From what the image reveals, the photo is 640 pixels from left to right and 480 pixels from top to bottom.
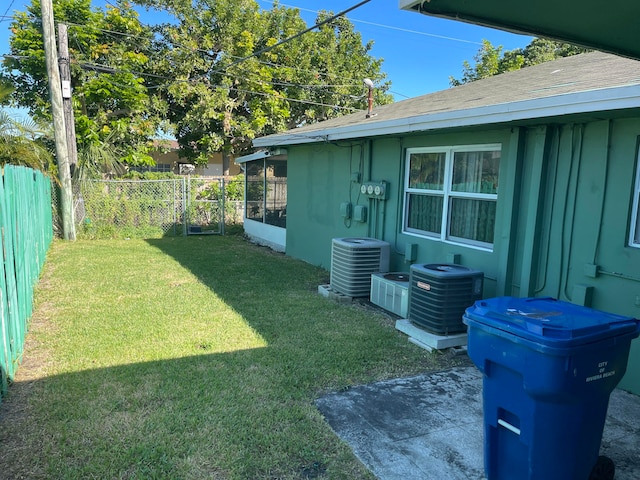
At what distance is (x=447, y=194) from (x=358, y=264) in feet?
5.17

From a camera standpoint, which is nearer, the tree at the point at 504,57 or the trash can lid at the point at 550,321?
the trash can lid at the point at 550,321

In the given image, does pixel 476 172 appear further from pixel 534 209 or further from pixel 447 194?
pixel 534 209

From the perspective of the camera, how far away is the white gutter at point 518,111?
11.3ft

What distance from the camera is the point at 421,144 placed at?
638 cm

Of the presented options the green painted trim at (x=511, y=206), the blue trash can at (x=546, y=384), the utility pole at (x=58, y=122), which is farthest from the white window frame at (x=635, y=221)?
the utility pole at (x=58, y=122)

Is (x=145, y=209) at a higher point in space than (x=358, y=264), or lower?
higher

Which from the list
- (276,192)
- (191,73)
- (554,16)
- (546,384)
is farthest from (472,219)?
(191,73)

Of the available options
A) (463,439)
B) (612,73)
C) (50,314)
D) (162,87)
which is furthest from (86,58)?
(463,439)

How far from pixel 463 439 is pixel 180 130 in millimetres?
19482

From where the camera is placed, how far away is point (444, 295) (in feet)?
15.6

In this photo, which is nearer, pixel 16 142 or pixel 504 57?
pixel 16 142

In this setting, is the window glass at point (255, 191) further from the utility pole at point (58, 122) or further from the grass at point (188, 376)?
the grass at point (188, 376)

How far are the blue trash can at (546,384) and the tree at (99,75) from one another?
15.7 meters

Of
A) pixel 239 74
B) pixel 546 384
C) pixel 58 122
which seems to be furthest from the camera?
pixel 239 74
